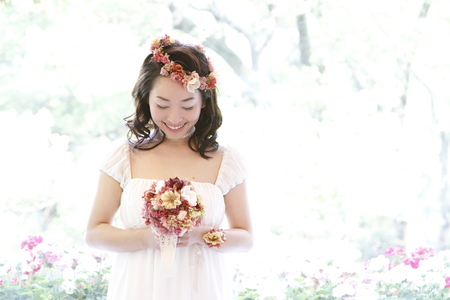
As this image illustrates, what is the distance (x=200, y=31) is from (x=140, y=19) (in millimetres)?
344

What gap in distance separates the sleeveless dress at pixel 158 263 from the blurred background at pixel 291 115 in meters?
1.28

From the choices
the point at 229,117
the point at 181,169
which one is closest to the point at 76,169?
the point at 229,117

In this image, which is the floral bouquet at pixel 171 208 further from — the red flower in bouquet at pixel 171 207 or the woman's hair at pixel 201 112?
the woman's hair at pixel 201 112

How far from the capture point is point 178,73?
2.01 m

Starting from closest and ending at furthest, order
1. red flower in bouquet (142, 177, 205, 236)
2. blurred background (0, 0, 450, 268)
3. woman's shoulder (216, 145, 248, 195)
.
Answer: red flower in bouquet (142, 177, 205, 236) < woman's shoulder (216, 145, 248, 195) < blurred background (0, 0, 450, 268)

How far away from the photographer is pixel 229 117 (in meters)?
3.44

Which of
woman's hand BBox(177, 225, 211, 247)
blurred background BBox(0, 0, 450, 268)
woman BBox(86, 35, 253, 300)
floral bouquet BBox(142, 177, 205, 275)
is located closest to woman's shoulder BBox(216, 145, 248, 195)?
woman BBox(86, 35, 253, 300)

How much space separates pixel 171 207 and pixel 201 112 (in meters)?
0.55

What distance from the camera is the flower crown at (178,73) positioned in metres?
2.00

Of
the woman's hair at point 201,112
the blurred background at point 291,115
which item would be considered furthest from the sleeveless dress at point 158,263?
the blurred background at point 291,115

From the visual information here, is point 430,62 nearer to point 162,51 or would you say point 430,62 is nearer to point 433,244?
point 433,244

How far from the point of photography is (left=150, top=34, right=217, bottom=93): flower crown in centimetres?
200

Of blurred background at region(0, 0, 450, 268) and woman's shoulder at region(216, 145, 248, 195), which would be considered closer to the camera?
woman's shoulder at region(216, 145, 248, 195)

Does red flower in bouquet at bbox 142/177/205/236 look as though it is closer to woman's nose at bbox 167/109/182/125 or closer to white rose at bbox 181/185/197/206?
white rose at bbox 181/185/197/206
